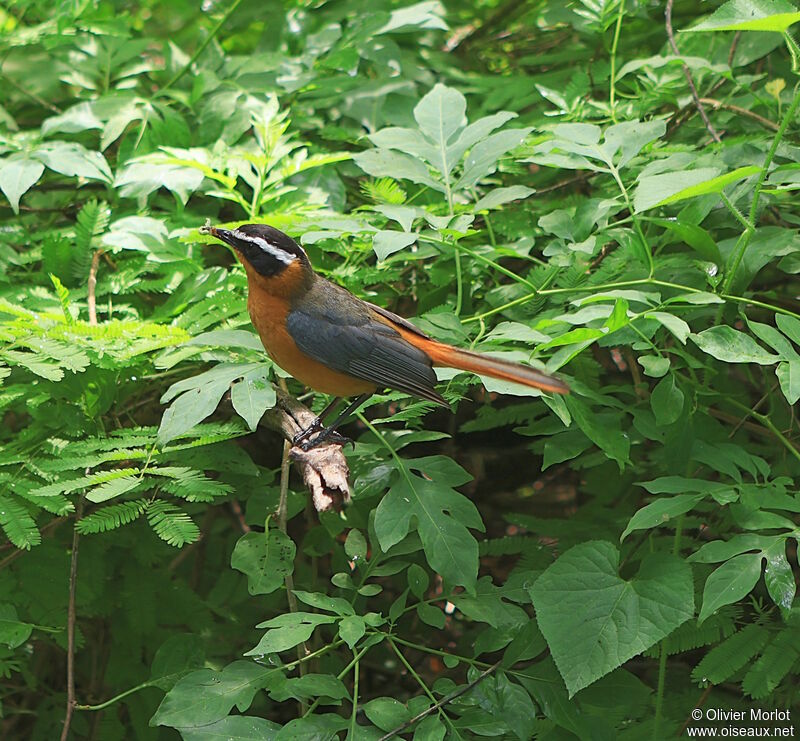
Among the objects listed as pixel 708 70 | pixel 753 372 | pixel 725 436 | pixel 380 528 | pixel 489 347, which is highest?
pixel 708 70

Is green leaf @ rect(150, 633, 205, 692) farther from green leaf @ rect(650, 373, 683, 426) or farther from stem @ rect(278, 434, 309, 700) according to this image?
green leaf @ rect(650, 373, 683, 426)

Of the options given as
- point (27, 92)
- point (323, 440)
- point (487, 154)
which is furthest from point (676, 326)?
point (27, 92)

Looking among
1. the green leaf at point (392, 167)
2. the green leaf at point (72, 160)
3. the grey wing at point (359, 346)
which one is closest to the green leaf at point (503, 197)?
the green leaf at point (392, 167)

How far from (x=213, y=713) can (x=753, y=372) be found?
8.17 feet

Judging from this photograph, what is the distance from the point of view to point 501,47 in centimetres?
467

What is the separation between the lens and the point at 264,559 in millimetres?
2475

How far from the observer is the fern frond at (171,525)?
7.69ft

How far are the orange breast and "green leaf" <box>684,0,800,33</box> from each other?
1351 millimetres

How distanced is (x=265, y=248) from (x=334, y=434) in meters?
0.62

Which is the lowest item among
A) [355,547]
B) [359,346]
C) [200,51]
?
[355,547]

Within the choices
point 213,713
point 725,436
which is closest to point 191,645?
point 213,713

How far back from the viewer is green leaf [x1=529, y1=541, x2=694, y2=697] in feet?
6.81

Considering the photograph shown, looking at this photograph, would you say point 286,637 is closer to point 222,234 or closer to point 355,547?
point 355,547

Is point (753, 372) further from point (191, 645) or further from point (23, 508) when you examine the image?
point (23, 508)
